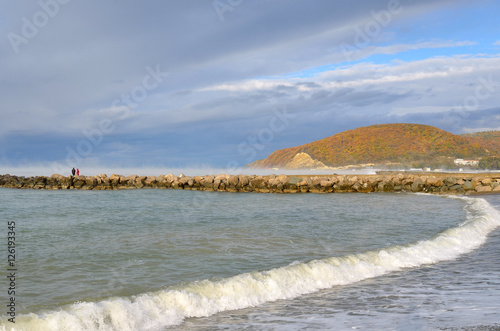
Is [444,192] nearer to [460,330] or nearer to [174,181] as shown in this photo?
[174,181]

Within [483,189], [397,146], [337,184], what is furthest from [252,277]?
[397,146]

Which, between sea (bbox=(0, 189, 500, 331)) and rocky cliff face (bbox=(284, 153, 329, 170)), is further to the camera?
rocky cliff face (bbox=(284, 153, 329, 170))

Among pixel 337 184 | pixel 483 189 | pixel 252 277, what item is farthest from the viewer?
pixel 337 184

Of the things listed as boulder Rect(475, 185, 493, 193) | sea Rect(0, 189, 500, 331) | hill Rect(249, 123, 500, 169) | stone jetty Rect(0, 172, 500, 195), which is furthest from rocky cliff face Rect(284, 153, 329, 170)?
sea Rect(0, 189, 500, 331)

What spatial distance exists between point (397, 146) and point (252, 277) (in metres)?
148

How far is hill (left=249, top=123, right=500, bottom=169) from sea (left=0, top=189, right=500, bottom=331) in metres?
112

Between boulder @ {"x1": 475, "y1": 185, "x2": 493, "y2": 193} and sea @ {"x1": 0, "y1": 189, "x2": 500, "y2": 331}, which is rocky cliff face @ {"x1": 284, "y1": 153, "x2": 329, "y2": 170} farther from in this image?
sea @ {"x1": 0, "y1": 189, "x2": 500, "y2": 331}

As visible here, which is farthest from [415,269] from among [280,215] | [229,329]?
[280,215]

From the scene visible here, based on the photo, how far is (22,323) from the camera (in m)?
5.46

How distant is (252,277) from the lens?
A: 7746 millimetres

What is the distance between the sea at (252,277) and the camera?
226 inches

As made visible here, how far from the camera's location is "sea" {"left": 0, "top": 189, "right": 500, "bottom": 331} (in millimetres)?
5746

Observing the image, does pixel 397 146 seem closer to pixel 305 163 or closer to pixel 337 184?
pixel 305 163

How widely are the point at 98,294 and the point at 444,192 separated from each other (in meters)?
35.4
